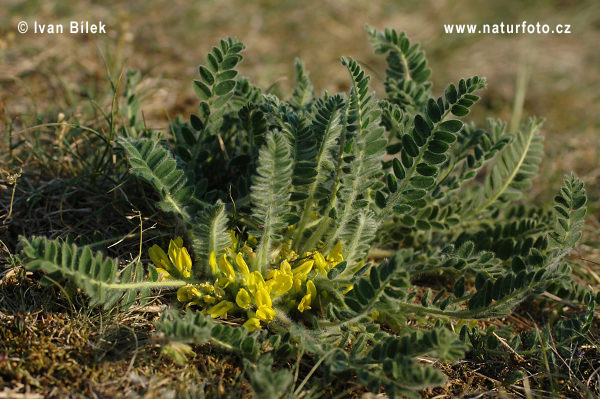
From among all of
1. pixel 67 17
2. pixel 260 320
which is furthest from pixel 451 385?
pixel 67 17

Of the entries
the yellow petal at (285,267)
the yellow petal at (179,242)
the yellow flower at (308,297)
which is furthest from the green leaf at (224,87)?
the yellow flower at (308,297)

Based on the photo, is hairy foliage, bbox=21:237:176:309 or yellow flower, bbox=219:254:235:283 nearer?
hairy foliage, bbox=21:237:176:309

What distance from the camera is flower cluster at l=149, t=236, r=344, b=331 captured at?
84.9 inches

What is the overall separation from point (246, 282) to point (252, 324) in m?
0.17

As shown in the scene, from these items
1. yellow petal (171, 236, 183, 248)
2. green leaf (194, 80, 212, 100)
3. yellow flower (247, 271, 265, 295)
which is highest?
green leaf (194, 80, 212, 100)

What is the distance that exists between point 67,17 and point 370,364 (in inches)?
155

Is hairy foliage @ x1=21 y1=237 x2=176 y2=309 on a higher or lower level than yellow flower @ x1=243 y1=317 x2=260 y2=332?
higher

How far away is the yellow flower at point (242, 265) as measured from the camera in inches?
87.4

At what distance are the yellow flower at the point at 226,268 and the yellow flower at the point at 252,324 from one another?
0.60 ft

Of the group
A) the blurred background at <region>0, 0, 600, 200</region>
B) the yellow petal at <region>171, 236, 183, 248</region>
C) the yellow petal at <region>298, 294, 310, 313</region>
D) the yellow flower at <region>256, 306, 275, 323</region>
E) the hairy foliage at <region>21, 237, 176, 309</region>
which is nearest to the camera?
the hairy foliage at <region>21, 237, 176, 309</region>

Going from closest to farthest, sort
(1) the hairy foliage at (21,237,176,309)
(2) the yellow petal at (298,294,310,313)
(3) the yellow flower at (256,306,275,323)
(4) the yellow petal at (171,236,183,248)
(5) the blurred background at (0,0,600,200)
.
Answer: (1) the hairy foliage at (21,237,176,309), (3) the yellow flower at (256,306,275,323), (2) the yellow petal at (298,294,310,313), (4) the yellow petal at (171,236,183,248), (5) the blurred background at (0,0,600,200)

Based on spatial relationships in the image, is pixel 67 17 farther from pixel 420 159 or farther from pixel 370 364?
pixel 370 364

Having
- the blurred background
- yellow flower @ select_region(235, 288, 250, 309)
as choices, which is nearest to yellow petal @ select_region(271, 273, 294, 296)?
yellow flower @ select_region(235, 288, 250, 309)

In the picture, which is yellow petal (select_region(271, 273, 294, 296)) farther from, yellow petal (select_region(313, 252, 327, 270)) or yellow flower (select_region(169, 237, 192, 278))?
yellow flower (select_region(169, 237, 192, 278))
